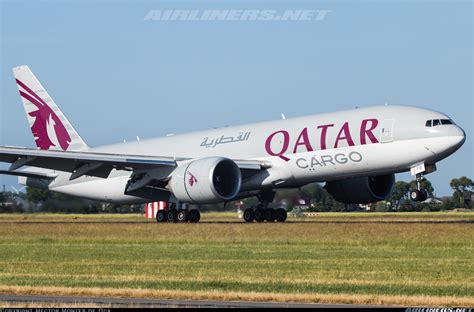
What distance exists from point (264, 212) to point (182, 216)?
11.6 feet

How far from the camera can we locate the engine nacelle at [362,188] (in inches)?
1790

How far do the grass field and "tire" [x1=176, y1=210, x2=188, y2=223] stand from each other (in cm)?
455

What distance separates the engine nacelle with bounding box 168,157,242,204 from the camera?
1636 inches

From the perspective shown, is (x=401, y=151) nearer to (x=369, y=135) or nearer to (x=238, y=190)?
(x=369, y=135)

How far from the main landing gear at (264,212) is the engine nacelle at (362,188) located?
2.79 metres

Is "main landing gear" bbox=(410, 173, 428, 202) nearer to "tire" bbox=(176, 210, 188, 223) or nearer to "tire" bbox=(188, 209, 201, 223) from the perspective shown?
"tire" bbox=(188, 209, 201, 223)

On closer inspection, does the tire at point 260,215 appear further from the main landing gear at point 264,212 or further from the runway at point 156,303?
the runway at point 156,303

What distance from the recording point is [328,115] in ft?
139

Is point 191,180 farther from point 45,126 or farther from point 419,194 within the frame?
point 45,126

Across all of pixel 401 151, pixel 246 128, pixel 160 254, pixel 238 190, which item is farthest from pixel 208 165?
pixel 160 254

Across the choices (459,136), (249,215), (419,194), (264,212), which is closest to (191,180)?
(249,215)

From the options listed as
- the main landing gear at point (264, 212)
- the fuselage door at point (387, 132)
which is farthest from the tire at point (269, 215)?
the fuselage door at point (387, 132)

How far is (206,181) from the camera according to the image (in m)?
41.5

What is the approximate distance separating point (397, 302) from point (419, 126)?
76.0 ft
